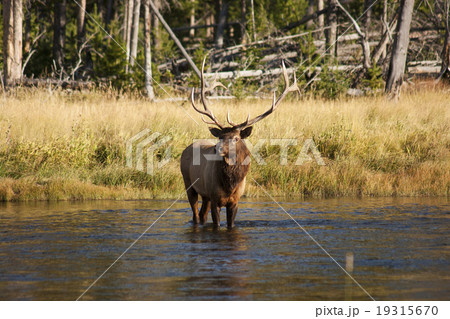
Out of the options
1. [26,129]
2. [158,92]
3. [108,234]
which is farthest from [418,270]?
[158,92]

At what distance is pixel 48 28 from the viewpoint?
4531 centimetres

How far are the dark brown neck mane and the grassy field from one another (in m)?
4.49

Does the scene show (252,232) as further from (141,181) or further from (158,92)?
(158,92)

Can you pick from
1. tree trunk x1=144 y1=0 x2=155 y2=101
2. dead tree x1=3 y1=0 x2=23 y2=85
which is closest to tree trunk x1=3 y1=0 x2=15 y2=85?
dead tree x1=3 y1=0 x2=23 y2=85

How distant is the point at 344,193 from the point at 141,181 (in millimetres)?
4414

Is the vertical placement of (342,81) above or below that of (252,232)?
above

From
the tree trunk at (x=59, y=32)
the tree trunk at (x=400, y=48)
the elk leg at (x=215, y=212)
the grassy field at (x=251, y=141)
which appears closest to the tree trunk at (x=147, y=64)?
the grassy field at (x=251, y=141)

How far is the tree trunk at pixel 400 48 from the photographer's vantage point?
21797 millimetres

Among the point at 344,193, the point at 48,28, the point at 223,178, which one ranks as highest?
the point at 48,28

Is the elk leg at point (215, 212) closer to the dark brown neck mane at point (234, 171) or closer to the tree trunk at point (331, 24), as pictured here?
the dark brown neck mane at point (234, 171)

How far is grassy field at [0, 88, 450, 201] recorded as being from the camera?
14.2 metres

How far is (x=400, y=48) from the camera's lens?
72.6 ft

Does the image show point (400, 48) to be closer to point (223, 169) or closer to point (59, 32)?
point (223, 169)

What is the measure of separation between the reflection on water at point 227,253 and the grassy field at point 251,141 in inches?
68.3
